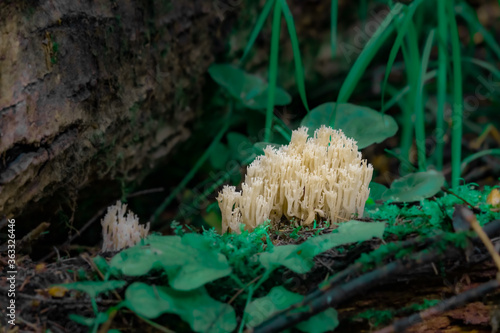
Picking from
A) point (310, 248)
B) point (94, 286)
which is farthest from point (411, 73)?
point (94, 286)

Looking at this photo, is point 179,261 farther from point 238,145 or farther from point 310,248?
point 238,145

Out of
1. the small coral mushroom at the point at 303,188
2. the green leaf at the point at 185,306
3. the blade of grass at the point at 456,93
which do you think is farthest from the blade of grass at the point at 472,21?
the green leaf at the point at 185,306

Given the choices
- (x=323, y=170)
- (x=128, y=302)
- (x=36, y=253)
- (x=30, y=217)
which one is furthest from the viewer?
(x=36, y=253)

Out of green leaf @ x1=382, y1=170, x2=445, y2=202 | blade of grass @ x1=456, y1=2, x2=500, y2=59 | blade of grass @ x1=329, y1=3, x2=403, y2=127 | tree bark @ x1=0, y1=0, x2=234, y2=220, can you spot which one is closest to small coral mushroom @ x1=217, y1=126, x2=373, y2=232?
green leaf @ x1=382, y1=170, x2=445, y2=202

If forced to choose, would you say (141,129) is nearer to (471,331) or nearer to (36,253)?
(36,253)

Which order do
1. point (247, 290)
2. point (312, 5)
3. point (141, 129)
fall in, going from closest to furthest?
point (247, 290)
point (141, 129)
point (312, 5)

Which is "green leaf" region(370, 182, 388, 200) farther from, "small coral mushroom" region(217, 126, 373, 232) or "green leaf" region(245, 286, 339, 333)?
"green leaf" region(245, 286, 339, 333)

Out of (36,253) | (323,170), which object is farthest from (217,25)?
(36,253)
